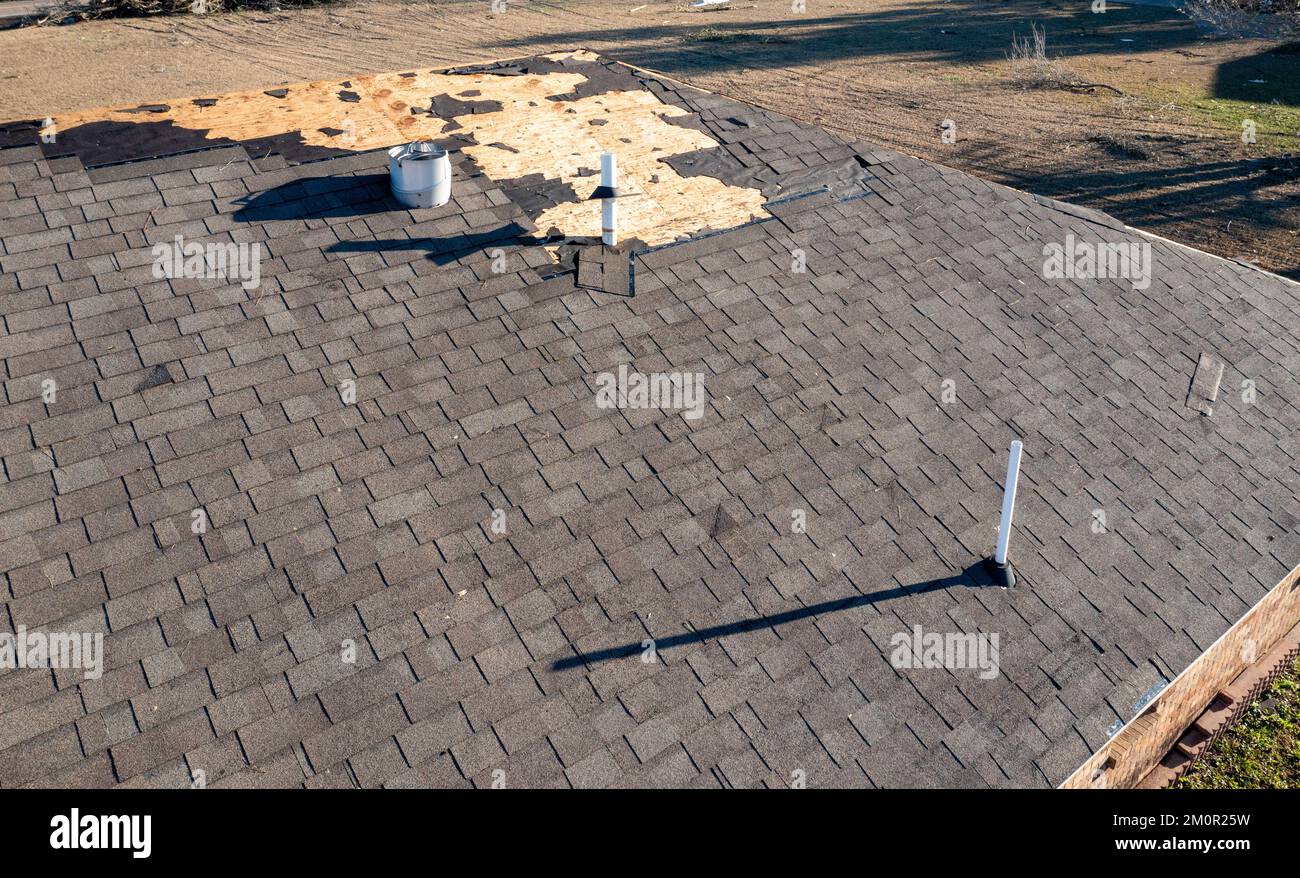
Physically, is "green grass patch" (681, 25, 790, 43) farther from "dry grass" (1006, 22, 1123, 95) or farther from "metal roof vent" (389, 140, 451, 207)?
"metal roof vent" (389, 140, 451, 207)

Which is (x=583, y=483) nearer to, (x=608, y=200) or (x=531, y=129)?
(x=608, y=200)

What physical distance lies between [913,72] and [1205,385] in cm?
2953

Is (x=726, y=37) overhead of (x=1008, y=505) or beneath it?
overhead

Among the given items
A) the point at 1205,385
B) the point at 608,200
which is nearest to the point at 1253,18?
the point at 1205,385

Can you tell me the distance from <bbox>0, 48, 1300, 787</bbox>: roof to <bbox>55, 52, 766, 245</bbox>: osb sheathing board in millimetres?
253

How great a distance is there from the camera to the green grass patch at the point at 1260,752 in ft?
38.5

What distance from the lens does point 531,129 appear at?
13.6 meters

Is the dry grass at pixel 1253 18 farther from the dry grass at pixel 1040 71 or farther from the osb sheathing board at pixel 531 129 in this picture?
the osb sheathing board at pixel 531 129

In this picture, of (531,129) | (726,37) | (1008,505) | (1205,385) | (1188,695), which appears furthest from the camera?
(726,37)

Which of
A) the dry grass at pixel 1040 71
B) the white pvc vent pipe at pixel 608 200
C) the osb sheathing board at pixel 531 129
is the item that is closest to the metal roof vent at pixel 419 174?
the osb sheathing board at pixel 531 129

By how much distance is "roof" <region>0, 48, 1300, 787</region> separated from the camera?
290 inches

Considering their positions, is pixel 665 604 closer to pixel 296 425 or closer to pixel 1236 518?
pixel 296 425
